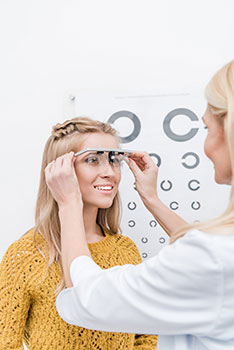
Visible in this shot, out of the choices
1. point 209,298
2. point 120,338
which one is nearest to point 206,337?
point 209,298

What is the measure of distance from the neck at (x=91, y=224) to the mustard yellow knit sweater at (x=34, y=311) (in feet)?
0.54

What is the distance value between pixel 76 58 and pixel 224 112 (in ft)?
2.78

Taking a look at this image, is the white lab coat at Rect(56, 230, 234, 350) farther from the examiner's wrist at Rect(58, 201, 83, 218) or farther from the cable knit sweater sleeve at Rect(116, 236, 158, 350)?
the cable knit sweater sleeve at Rect(116, 236, 158, 350)

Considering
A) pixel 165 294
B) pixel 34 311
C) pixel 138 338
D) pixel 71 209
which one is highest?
pixel 71 209

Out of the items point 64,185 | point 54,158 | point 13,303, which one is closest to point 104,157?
point 54,158

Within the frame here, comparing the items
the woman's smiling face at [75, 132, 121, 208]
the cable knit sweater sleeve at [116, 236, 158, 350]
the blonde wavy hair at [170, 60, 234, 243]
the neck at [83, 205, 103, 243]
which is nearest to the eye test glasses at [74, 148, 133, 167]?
the woman's smiling face at [75, 132, 121, 208]

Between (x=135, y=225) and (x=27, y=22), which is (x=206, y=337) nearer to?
(x=135, y=225)

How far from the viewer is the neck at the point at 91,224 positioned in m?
1.13

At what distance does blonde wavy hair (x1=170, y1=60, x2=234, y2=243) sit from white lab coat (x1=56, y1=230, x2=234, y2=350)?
3 cm

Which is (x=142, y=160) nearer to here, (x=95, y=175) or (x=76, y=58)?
(x=95, y=175)

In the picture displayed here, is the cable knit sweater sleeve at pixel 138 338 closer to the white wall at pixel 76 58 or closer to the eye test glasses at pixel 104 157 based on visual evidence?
the eye test glasses at pixel 104 157

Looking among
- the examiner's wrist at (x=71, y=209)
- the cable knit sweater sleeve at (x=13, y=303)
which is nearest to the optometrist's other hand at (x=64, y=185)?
the examiner's wrist at (x=71, y=209)

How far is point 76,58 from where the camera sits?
4.54 ft

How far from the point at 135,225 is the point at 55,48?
0.73 m
